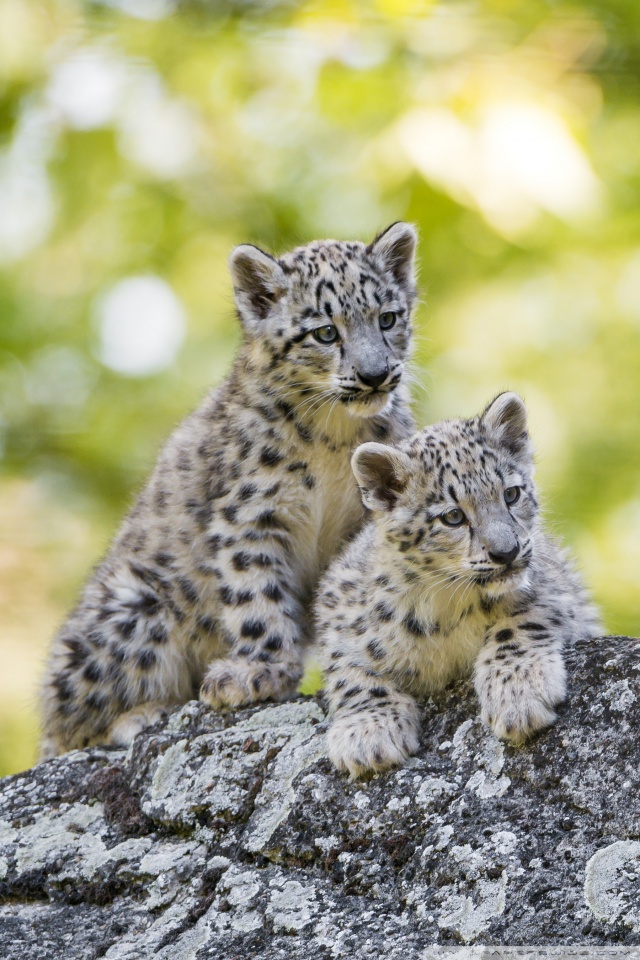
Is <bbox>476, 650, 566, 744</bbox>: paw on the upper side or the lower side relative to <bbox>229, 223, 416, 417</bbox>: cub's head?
lower

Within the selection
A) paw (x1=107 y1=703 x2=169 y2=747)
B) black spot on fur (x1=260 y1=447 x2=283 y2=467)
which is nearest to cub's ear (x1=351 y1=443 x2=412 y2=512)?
black spot on fur (x1=260 y1=447 x2=283 y2=467)

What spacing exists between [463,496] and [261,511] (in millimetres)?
2103

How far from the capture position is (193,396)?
40.2 ft

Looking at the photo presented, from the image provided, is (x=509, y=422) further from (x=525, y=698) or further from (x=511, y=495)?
(x=525, y=698)

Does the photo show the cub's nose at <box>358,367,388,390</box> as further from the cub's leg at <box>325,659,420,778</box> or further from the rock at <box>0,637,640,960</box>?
the rock at <box>0,637,640,960</box>

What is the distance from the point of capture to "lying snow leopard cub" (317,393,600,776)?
18.5 feet

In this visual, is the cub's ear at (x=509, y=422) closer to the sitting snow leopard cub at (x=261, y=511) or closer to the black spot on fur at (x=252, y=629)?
the sitting snow leopard cub at (x=261, y=511)

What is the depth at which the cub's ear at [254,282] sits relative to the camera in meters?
8.10

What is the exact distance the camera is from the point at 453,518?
593cm

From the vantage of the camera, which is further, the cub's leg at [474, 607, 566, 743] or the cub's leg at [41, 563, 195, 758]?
the cub's leg at [41, 563, 195, 758]

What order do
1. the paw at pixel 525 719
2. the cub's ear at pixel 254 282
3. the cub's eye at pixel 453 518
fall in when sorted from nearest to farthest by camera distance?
the paw at pixel 525 719, the cub's eye at pixel 453 518, the cub's ear at pixel 254 282

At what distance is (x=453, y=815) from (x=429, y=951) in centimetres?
67

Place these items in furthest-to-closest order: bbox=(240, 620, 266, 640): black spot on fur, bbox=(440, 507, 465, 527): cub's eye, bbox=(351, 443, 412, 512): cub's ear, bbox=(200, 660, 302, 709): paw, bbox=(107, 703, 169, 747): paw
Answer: bbox=(240, 620, 266, 640): black spot on fur < bbox=(107, 703, 169, 747): paw < bbox=(200, 660, 302, 709): paw < bbox=(351, 443, 412, 512): cub's ear < bbox=(440, 507, 465, 527): cub's eye

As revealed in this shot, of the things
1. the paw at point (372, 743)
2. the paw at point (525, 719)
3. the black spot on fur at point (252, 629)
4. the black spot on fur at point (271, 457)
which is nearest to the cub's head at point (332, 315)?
the black spot on fur at point (271, 457)
